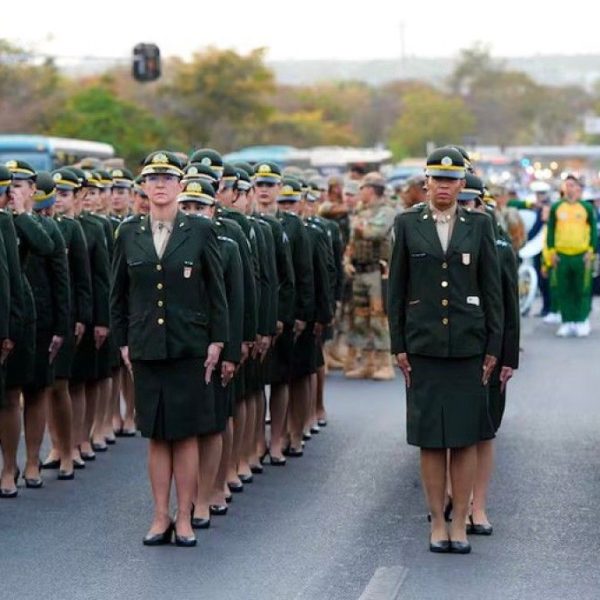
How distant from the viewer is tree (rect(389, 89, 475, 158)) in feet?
490

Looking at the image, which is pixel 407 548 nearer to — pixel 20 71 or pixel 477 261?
pixel 477 261

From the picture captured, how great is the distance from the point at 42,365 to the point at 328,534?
2669mm

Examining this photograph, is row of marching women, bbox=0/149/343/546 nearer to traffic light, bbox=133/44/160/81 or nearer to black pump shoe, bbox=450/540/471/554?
black pump shoe, bbox=450/540/471/554

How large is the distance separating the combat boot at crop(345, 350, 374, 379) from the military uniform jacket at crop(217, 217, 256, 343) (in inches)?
334

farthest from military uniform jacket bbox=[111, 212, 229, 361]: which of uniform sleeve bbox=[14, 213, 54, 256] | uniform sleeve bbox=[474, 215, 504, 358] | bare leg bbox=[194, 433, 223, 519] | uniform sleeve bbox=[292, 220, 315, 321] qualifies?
uniform sleeve bbox=[292, 220, 315, 321]

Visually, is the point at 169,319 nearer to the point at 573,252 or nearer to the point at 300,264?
the point at 300,264

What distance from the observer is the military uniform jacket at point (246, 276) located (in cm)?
1267

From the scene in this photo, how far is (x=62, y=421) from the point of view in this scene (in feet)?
46.1

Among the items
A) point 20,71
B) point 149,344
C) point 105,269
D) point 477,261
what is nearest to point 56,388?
point 105,269

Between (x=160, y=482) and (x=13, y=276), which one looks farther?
(x=13, y=276)

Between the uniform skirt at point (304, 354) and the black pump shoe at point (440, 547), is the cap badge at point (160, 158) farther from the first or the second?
the uniform skirt at point (304, 354)

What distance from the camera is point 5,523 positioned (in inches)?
477

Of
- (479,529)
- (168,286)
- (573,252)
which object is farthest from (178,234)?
(573,252)

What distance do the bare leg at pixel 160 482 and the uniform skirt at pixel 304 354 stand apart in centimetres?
401
